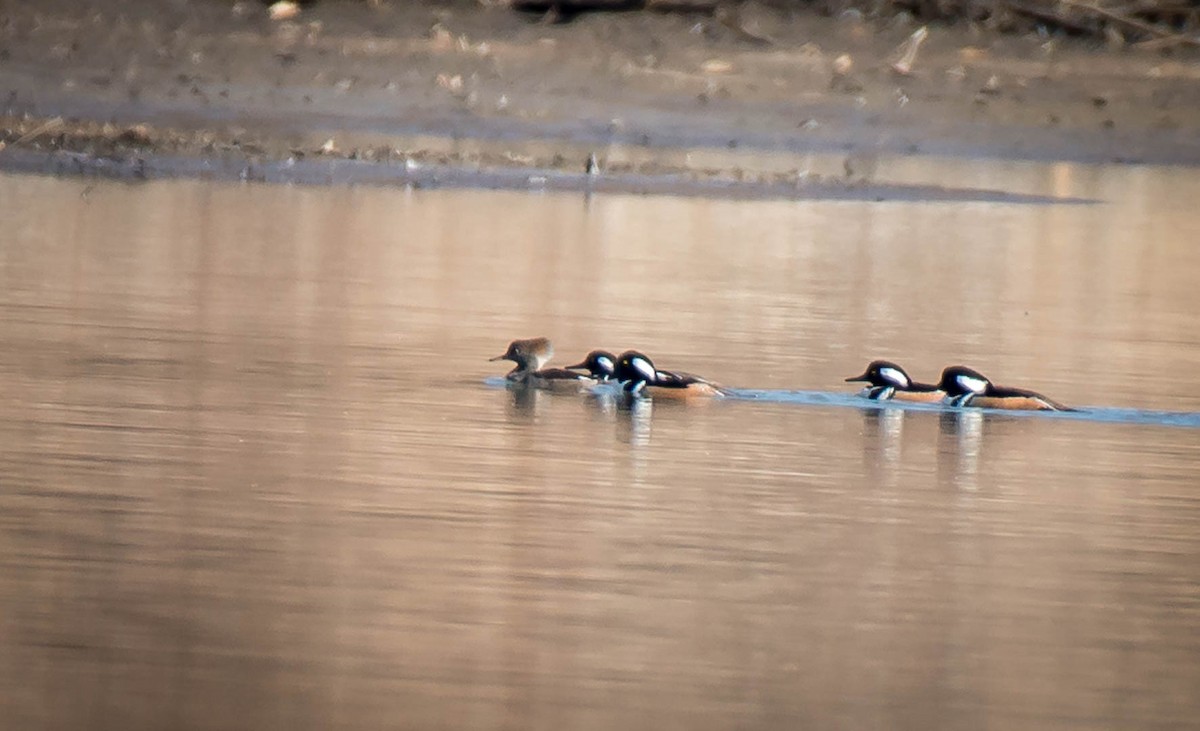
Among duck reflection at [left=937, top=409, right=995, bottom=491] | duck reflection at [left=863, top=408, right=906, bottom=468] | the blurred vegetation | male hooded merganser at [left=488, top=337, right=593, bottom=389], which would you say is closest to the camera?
duck reflection at [left=937, top=409, right=995, bottom=491]

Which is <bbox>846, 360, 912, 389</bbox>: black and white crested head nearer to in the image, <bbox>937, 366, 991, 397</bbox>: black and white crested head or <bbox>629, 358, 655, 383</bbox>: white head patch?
<bbox>937, 366, 991, 397</bbox>: black and white crested head

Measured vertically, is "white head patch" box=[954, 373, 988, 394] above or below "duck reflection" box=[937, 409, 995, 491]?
above

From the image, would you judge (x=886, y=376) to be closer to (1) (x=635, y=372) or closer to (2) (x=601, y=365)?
(1) (x=635, y=372)

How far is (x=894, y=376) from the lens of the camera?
8906 mm

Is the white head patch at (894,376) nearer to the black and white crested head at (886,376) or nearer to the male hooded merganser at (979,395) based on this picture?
the black and white crested head at (886,376)

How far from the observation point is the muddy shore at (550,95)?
17344 millimetres

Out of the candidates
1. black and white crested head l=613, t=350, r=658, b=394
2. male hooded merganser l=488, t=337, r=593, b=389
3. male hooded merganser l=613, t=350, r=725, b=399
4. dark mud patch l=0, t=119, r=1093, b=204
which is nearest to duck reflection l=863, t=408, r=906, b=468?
male hooded merganser l=613, t=350, r=725, b=399

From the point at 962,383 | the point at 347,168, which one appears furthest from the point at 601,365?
the point at 347,168

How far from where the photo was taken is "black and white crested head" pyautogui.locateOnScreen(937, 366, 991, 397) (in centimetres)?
894

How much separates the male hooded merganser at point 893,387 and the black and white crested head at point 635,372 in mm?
748

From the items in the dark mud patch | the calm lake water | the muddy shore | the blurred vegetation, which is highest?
the blurred vegetation

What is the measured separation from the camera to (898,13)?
68.2 ft

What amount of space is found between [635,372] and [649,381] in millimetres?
59

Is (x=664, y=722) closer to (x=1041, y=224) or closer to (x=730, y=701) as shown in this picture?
(x=730, y=701)
